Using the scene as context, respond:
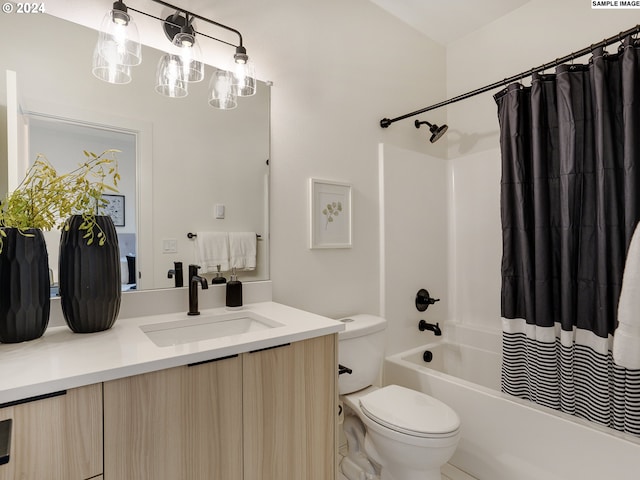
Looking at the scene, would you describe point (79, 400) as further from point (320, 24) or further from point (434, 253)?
point (434, 253)

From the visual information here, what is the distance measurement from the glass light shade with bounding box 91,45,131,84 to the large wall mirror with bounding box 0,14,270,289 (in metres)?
0.02

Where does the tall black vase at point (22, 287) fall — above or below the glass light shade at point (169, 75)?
below

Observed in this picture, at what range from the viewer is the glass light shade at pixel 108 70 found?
1.24 m

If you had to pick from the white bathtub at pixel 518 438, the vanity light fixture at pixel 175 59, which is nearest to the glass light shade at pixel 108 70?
the vanity light fixture at pixel 175 59

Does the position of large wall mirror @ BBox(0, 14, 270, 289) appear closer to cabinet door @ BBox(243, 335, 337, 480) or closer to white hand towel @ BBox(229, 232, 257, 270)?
white hand towel @ BBox(229, 232, 257, 270)

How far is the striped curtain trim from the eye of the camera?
1.34 m

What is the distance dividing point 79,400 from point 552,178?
1.91 metres

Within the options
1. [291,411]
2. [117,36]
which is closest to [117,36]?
[117,36]

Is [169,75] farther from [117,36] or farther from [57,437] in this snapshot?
[57,437]

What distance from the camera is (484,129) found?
7.73ft

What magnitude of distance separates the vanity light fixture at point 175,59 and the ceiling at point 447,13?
117 centimetres

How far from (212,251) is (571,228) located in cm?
155

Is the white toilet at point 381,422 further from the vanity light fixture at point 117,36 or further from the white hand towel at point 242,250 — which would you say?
the vanity light fixture at point 117,36

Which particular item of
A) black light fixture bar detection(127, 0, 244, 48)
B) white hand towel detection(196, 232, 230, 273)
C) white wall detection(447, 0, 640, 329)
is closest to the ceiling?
white wall detection(447, 0, 640, 329)
